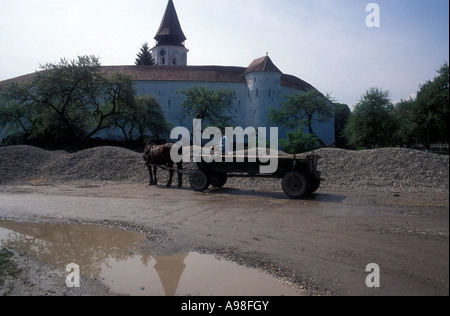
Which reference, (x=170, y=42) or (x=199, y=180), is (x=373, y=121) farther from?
(x=170, y=42)

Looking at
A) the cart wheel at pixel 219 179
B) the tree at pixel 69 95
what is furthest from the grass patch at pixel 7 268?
the tree at pixel 69 95

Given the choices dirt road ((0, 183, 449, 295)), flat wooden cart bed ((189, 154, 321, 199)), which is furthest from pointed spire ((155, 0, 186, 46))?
flat wooden cart bed ((189, 154, 321, 199))

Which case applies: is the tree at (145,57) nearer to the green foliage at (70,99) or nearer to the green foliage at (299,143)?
the green foliage at (70,99)

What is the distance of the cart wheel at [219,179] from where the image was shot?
42.0 feet

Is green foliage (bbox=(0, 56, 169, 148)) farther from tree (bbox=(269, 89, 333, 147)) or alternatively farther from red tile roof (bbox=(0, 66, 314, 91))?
tree (bbox=(269, 89, 333, 147))

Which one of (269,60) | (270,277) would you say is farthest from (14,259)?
(269,60)

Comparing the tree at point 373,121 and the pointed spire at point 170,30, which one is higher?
the pointed spire at point 170,30

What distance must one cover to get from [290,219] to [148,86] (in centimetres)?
4296

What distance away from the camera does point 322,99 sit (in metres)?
42.8

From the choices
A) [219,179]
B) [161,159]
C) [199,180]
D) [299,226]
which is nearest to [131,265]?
[299,226]

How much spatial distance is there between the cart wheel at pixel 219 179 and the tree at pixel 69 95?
21382 mm

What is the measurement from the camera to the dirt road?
3.87 metres

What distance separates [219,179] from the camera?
1290cm

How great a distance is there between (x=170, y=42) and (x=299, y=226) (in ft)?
195
